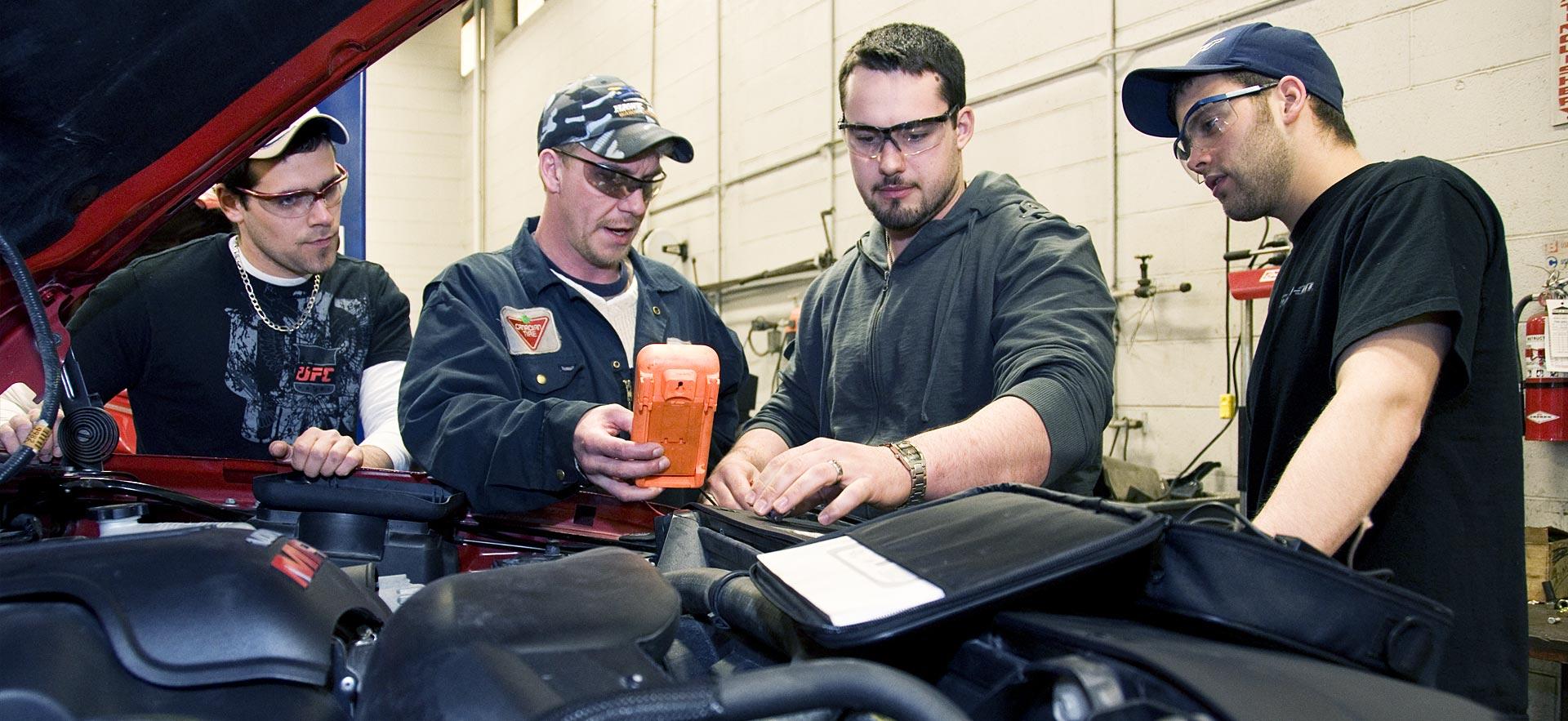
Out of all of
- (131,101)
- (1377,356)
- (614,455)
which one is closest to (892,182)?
(614,455)

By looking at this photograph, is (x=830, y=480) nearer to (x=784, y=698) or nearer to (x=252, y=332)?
(x=784, y=698)

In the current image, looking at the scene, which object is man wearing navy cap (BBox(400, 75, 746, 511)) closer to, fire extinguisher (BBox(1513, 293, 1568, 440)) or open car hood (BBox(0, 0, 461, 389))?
open car hood (BBox(0, 0, 461, 389))

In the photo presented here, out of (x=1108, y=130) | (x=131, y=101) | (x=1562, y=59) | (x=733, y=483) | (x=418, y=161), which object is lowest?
(x=733, y=483)

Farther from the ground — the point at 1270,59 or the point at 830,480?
the point at 1270,59

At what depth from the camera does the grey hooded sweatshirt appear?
1481mm

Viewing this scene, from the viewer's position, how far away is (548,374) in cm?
191

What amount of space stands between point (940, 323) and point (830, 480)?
2.22 ft

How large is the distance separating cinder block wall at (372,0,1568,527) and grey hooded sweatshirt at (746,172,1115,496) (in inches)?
86.2

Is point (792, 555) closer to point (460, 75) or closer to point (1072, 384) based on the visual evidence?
point (1072, 384)

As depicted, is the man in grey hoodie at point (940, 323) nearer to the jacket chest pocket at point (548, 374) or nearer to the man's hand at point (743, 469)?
the man's hand at point (743, 469)

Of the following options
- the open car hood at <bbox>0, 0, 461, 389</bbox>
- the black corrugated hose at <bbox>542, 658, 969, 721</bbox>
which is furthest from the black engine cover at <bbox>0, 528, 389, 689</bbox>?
the open car hood at <bbox>0, 0, 461, 389</bbox>

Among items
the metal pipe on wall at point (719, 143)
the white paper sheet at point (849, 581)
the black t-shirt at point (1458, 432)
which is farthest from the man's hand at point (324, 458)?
the metal pipe on wall at point (719, 143)

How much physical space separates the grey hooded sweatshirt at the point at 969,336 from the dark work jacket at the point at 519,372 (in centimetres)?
30

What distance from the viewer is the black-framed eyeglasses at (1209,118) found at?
5.03ft
